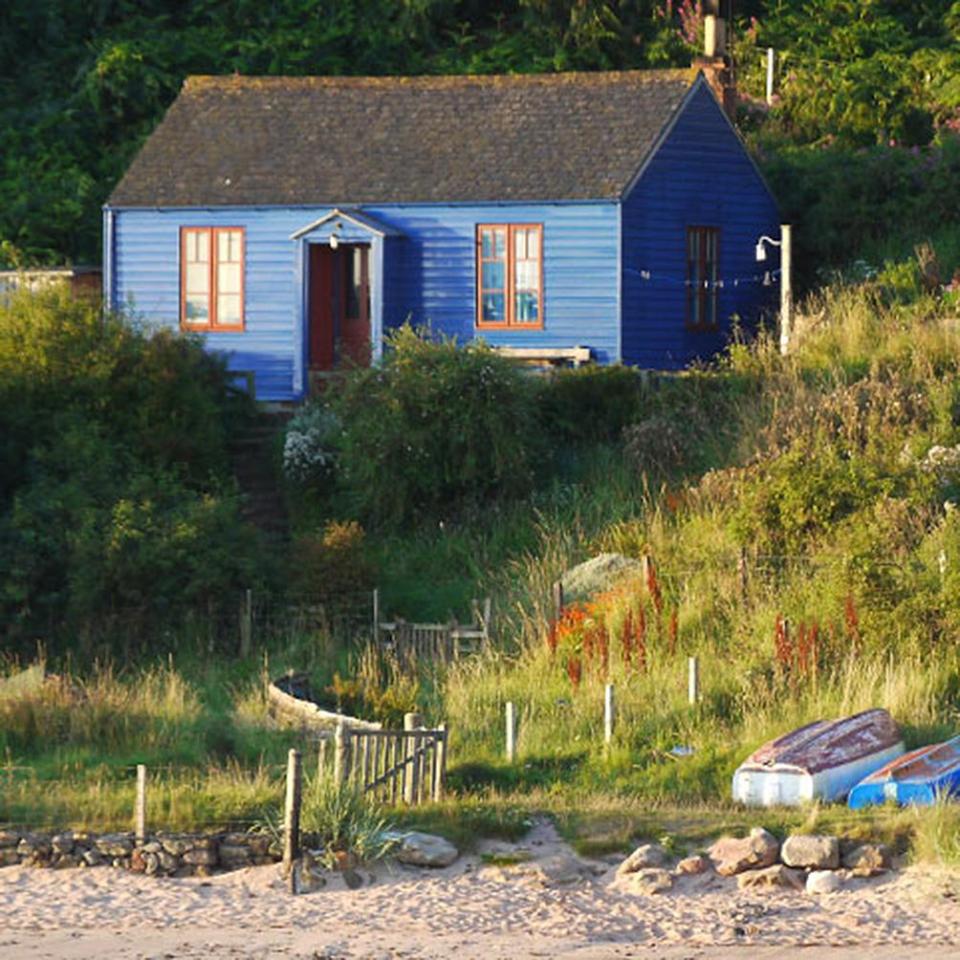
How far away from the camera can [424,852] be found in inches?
754

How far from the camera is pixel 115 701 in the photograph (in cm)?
2397

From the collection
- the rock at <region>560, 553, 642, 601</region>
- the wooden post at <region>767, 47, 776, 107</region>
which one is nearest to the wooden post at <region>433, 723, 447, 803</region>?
the rock at <region>560, 553, 642, 601</region>

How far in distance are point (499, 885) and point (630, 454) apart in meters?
11.9

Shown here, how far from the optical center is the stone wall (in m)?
19.2

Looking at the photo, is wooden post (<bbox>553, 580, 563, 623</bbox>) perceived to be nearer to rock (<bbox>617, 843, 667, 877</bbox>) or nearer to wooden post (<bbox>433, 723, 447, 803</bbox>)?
wooden post (<bbox>433, 723, 447, 803</bbox>)

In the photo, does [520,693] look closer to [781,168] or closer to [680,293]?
[680,293]


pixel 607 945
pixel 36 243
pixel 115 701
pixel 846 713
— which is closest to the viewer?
pixel 607 945

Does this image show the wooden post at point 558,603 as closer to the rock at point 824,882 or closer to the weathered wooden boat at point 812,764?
the weathered wooden boat at point 812,764

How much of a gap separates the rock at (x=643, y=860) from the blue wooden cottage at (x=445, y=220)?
1509 cm

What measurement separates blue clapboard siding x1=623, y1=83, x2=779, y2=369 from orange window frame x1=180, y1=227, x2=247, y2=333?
5677 millimetres

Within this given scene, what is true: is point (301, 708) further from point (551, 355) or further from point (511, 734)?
point (551, 355)

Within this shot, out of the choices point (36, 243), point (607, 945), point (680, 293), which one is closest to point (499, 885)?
point (607, 945)

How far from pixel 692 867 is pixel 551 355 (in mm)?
15233

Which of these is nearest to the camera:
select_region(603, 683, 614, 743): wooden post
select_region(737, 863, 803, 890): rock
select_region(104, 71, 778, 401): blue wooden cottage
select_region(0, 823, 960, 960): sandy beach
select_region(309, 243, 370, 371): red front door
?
select_region(0, 823, 960, 960): sandy beach
